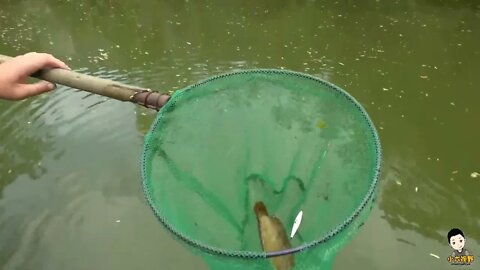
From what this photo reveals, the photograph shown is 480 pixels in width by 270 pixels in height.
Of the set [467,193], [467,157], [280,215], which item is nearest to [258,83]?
[280,215]

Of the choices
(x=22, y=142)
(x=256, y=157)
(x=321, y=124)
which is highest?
(x=321, y=124)

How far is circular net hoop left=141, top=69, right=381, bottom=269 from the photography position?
5.04ft

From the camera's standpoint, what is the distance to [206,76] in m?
5.24

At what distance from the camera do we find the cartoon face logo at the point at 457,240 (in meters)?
2.77

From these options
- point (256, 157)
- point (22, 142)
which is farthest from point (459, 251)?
point (22, 142)

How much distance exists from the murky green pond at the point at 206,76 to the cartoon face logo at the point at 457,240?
100 millimetres

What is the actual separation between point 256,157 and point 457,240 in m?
1.73

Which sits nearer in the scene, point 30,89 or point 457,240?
point 30,89

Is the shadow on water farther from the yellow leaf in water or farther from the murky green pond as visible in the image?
the yellow leaf in water

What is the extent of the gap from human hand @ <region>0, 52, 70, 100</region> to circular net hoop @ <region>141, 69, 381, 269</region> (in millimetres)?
449

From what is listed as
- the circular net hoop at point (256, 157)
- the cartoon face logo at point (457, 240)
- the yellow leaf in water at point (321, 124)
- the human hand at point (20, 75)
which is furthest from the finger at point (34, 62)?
the cartoon face logo at point (457, 240)

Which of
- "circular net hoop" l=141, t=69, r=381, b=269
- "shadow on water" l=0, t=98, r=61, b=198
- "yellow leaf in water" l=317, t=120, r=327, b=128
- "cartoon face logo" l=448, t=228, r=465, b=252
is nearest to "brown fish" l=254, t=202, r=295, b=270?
"circular net hoop" l=141, t=69, r=381, b=269

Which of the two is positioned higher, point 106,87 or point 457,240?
point 106,87

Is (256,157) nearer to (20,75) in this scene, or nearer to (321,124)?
(321,124)
